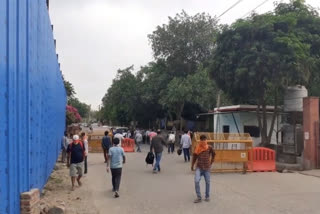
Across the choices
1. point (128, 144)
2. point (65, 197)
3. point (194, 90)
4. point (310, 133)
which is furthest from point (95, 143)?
point (65, 197)

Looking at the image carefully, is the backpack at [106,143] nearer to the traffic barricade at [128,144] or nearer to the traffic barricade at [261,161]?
the traffic barricade at [261,161]

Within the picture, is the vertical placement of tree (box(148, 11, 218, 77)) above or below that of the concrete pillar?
above

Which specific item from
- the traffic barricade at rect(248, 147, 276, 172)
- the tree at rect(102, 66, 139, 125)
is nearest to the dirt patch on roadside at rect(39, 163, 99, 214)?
the traffic barricade at rect(248, 147, 276, 172)

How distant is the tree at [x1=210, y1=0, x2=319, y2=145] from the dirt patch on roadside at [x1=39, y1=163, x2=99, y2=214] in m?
10.6

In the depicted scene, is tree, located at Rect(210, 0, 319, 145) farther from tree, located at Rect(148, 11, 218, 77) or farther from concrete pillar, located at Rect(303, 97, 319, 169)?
tree, located at Rect(148, 11, 218, 77)

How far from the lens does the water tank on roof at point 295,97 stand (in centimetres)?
2425

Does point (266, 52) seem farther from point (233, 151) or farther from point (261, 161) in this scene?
point (233, 151)

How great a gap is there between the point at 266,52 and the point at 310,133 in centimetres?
500

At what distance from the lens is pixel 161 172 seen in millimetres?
16828

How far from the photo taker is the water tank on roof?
24.2 meters

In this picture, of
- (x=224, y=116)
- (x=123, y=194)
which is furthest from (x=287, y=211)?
(x=224, y=116)

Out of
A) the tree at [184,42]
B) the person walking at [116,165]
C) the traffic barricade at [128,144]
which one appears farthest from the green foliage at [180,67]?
the person walking at [116,165]

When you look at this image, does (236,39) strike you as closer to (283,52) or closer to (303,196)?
(283,52)

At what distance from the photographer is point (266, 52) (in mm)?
20891
